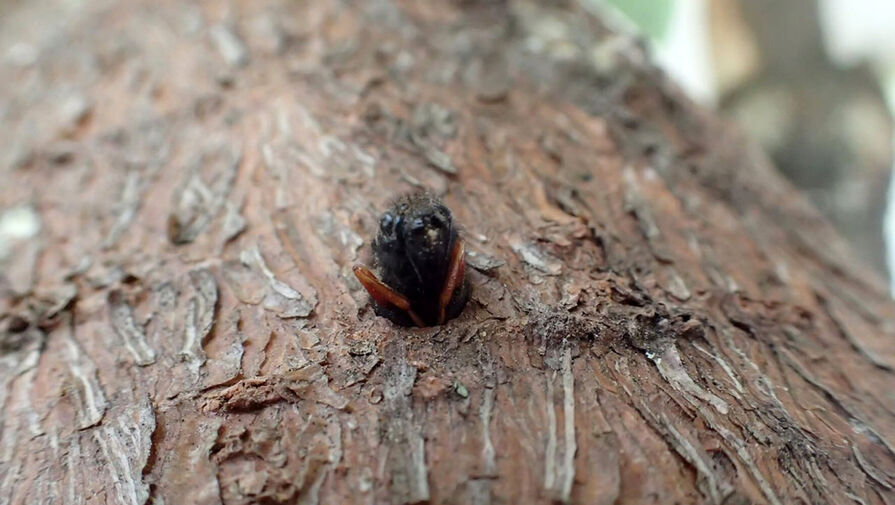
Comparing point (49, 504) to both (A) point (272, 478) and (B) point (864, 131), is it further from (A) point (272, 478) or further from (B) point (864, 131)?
(B) point (864, 131)

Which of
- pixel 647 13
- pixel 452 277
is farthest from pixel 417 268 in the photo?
pixel 647 13

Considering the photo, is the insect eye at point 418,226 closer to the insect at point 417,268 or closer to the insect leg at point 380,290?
the insect at point 417,268

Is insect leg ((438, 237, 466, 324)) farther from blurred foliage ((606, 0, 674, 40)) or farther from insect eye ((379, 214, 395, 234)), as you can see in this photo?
blurred foliage ((606, 0, 674, 40))

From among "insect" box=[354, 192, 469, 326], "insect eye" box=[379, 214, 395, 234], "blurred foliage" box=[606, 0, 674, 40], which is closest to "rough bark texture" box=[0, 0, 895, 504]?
"insect" box=[354, 192, 469, 326]

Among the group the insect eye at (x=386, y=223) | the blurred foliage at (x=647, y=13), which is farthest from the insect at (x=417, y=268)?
the blurred foliage at (x=647, y=13)

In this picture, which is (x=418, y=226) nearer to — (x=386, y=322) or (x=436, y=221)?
(x=436, y=221)
